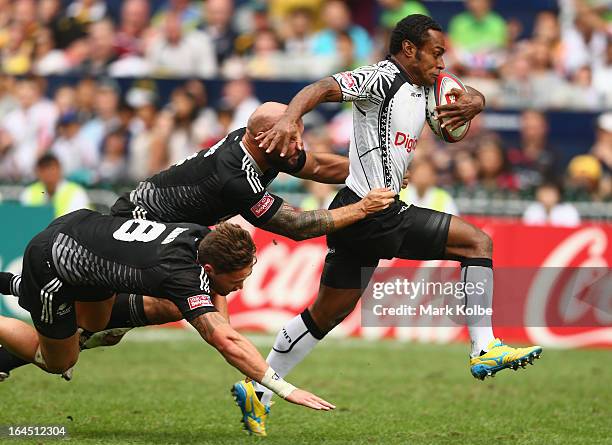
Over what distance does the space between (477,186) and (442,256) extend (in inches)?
276

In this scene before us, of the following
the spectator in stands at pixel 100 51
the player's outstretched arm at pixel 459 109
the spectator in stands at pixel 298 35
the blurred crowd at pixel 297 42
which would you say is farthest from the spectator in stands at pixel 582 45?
the player's outstretched arm at pixel 459 109

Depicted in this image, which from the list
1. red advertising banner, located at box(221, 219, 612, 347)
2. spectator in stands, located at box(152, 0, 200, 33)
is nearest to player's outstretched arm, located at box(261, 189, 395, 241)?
red advertising banner, located at box(221, 219, 612, 347)

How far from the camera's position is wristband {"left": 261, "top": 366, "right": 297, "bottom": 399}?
6832mm

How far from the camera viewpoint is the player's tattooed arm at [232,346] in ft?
22.7

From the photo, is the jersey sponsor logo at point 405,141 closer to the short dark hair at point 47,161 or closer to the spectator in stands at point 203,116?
the short dark hair at point 47,161

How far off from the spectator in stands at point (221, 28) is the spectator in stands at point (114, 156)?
2.26 m

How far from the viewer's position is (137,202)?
26.6 ft

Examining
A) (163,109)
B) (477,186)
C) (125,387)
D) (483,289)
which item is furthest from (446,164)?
(483,289)

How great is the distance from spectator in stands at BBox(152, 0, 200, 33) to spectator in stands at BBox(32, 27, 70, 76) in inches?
61.3

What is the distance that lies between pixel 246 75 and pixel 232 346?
10.8 m

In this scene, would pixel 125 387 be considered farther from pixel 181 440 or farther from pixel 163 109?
pixel 163 109

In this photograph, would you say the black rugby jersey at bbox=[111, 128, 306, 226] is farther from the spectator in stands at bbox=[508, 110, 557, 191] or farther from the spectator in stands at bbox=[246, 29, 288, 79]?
the spectator in stands at bbox=[246, 29, 288, 79]

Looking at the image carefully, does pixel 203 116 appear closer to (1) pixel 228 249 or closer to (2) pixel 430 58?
(2) pixel 430 58

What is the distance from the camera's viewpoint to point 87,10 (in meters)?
18.9
